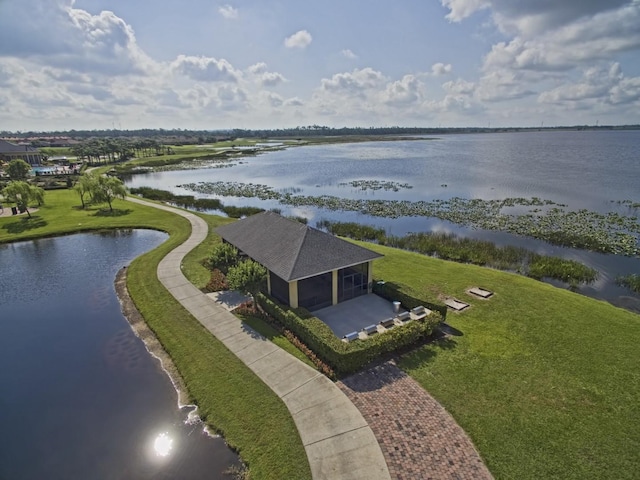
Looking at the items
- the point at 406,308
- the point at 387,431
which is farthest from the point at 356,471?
the point at 406,308

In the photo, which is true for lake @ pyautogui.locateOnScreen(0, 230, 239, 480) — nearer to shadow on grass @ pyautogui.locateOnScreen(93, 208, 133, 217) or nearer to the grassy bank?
the grassy bank

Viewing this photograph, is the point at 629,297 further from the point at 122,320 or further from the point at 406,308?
the point at 122,320

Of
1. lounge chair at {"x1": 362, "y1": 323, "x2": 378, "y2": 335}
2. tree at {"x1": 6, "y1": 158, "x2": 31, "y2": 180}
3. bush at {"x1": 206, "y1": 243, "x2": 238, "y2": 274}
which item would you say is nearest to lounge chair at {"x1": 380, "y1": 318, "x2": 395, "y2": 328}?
lounge chair at {"x1": 362, "y1": 323, "x2": 378, "y2": 335}

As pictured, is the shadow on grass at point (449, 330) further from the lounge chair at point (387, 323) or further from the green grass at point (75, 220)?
the green grass at point (75, 220)

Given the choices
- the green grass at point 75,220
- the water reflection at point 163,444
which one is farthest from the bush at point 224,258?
the green grass at point 75,220

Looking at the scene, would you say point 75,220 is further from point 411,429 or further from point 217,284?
point 411,429
